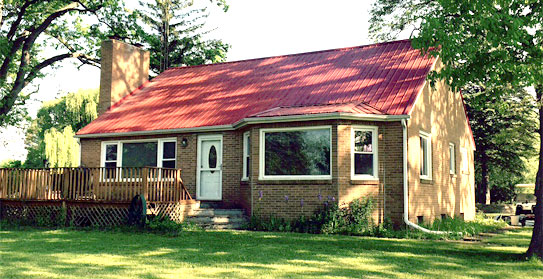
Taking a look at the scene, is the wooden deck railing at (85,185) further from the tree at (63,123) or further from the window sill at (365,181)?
the tree at (63,123)

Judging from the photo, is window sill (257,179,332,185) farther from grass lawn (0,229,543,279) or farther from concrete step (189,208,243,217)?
grass lawn (0,229,543,279)

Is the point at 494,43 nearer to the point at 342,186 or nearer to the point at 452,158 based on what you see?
the point at 342,186

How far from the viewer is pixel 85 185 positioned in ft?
50.1

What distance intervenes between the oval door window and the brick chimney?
6.42 m

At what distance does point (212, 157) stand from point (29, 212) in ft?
19.4

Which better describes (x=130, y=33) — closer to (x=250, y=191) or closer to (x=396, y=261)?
(x=250, y=191)

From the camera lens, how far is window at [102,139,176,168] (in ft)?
60.0

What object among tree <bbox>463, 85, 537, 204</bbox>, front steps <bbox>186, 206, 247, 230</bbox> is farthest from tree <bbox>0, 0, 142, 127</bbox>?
tree <bbox>463, 85, 537, 204</bbox>

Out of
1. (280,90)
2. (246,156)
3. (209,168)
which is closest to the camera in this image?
(246,156)

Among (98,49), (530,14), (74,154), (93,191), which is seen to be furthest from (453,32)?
(74,154)

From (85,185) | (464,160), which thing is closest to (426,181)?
(464,160)

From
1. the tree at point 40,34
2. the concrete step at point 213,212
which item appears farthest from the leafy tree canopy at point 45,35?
the concrete step at point 213,212

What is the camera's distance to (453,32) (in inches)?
424

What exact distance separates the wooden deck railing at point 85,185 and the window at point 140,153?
6.56 ft
